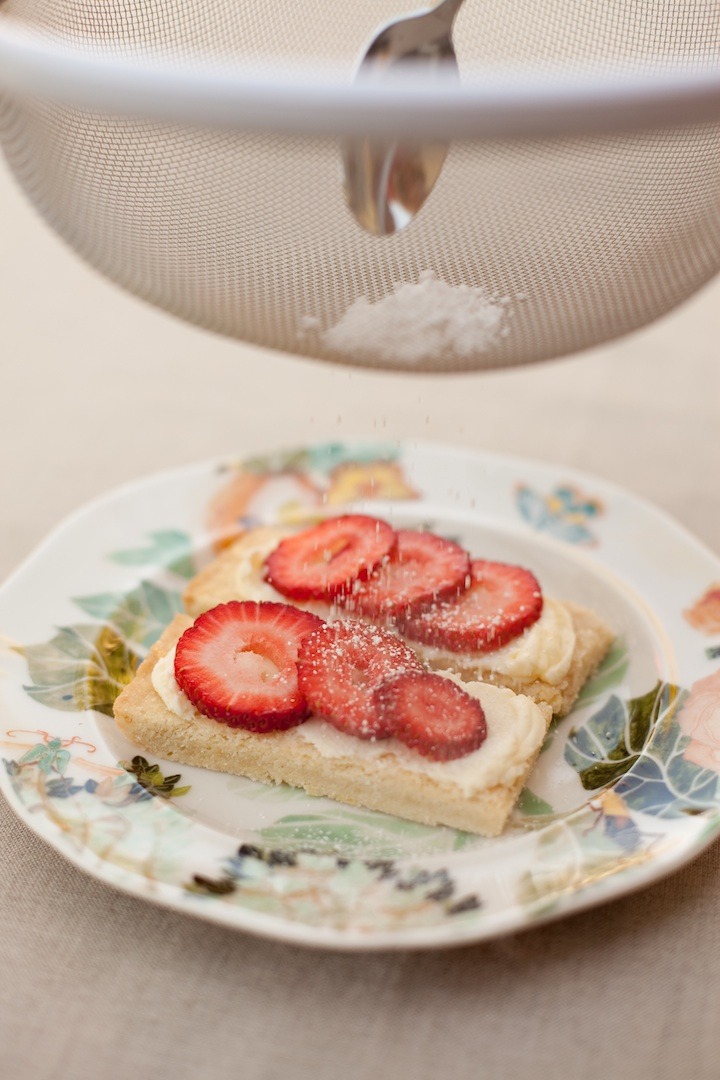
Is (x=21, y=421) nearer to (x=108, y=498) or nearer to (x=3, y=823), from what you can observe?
(x=108, y=498)

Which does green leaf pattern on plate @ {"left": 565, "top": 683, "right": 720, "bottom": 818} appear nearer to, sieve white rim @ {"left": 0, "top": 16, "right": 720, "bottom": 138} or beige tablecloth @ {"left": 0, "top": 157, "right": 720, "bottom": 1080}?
→ beige tablecloth @ {"left": 0, "top": 157, "right": 720, "bottom": 1080}

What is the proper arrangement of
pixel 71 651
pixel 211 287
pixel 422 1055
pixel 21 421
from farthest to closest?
pixel 21 421
pixel 71 651
pixel 211 287
pixel 422 1055

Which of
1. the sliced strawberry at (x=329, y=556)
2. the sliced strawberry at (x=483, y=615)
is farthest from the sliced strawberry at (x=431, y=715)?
the sliced strawberry at (x=329, y=556)

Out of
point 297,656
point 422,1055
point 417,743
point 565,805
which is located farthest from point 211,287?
point 422,1055

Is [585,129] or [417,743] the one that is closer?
[585,129]

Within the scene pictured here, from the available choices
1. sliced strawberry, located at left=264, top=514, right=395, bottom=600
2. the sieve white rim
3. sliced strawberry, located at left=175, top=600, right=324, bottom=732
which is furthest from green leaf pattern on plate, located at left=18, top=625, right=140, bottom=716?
the sieve white rim

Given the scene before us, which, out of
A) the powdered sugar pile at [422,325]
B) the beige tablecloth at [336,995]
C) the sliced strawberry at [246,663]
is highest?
the powdered sugar pile at [422,325]

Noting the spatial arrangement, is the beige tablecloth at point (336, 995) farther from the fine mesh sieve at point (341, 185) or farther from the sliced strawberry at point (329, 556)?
the fine mesh sieve at point (341, 185)
